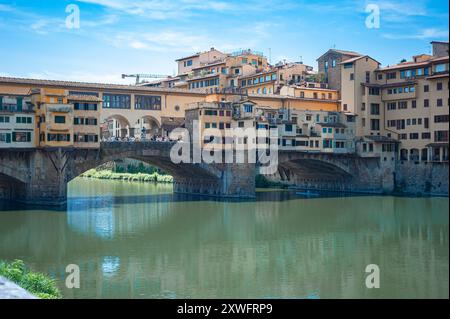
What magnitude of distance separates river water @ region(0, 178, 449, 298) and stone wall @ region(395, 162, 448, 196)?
9.32ft

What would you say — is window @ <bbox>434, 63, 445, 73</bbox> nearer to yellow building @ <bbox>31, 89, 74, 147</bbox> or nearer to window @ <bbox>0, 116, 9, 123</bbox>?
Result: yellow building @ <bbox>31, 89, 74, 147</bbox>

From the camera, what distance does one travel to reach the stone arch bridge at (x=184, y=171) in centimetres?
3509

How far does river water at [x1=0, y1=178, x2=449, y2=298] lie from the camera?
1724 cm

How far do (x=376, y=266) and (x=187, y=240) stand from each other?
374 inches

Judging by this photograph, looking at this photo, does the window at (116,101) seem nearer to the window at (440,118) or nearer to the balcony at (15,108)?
the balcony at (15,108)

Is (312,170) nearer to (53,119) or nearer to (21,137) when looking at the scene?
(53,119)

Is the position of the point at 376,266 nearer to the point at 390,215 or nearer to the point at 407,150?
the point at 390,215

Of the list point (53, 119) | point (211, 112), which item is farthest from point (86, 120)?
point (211, 112)

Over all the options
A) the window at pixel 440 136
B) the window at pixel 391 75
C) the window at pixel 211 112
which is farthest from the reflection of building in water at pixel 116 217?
the window at pixel 391 75

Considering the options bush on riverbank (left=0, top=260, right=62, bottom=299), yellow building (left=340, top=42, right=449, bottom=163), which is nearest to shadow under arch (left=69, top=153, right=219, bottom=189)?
yellow building (left=340, top=42, right=449, bottom=163)

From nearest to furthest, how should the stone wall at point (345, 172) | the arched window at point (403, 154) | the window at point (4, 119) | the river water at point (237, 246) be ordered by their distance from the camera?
the river water at point (237, 246) → the window at point (4, 119) → the arched window at point (403, 154) → the stone wall at point (345, 172)

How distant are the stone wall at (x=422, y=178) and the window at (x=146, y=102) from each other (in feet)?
63.7

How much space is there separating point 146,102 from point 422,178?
21.1 meters
